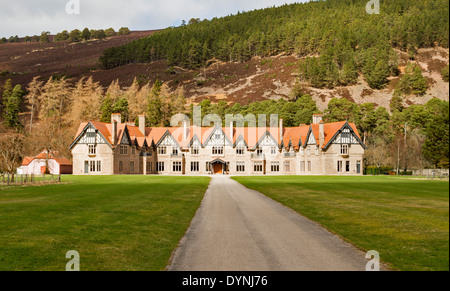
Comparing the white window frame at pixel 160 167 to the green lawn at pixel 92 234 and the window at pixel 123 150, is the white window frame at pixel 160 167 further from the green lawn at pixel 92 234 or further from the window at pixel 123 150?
the green lawn at pixel 92 234

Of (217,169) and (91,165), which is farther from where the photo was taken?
(217,169)

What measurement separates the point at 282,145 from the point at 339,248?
2964 inches

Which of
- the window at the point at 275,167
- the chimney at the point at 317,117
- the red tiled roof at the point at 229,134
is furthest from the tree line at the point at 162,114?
the window at the point at 275,167

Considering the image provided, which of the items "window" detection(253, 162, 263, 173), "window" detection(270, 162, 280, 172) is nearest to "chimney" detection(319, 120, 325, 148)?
"window" detection(270, 162, 280, 172)

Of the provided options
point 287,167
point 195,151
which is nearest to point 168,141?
point 195,151

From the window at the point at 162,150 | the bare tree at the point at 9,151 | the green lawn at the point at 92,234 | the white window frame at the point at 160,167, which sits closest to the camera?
the green lawn at the point at 92,234

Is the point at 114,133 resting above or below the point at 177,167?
above

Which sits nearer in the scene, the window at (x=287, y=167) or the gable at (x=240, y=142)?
the gable at (x=240, y=142)

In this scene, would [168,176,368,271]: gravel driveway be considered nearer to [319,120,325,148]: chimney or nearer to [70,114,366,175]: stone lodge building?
[319,120,325,148]: chimney

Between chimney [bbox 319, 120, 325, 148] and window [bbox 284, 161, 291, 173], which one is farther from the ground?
chimney [bbox 319, 120, 325, 148]

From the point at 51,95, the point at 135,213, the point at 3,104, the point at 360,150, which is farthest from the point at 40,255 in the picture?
the point at 3,104

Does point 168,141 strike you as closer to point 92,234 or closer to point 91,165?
point 91,165
